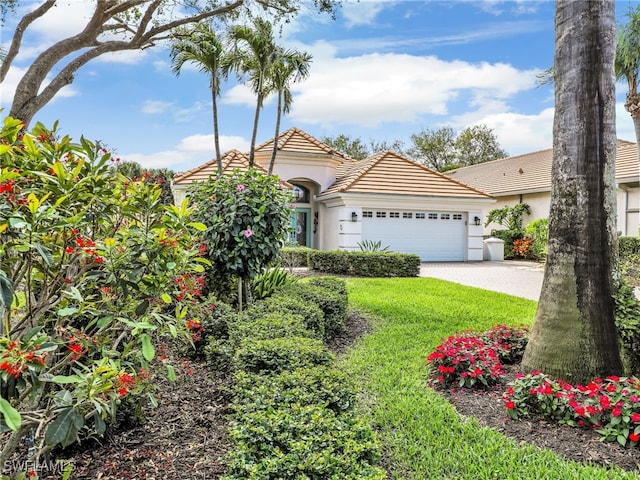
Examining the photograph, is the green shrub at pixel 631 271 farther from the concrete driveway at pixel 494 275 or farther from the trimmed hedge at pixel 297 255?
the trimmed hedge at pixel 297 255

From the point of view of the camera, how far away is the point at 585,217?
14.1 ft

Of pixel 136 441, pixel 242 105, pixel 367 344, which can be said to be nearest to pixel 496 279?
pixel 367 344

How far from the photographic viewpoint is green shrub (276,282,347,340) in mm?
7035

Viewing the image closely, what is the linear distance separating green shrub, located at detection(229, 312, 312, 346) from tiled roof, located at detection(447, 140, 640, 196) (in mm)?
18309

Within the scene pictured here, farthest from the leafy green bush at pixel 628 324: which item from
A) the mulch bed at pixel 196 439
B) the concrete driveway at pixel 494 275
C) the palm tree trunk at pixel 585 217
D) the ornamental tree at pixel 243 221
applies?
the concrete driveway at pixel 494 275

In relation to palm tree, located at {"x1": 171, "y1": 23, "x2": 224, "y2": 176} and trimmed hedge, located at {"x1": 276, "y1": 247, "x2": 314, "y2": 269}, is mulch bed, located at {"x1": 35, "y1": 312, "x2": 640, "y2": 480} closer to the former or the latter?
palm tree, located at {"x1": 171, "y1": 23, "x2": 224, "y2": 176}

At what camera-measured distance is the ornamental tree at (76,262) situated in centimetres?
198

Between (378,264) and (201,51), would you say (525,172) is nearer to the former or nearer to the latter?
(378,264)

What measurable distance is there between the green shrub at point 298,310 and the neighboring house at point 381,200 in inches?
496

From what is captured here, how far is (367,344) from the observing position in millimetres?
6637

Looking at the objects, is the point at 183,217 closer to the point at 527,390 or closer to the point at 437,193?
the point at 527,390

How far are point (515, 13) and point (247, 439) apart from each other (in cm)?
994

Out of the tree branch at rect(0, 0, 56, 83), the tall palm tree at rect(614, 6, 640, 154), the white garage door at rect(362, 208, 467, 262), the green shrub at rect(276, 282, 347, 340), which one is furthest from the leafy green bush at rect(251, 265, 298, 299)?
the tall palm tree at rect(614, 6, 640, 154)

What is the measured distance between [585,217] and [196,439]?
409cm
